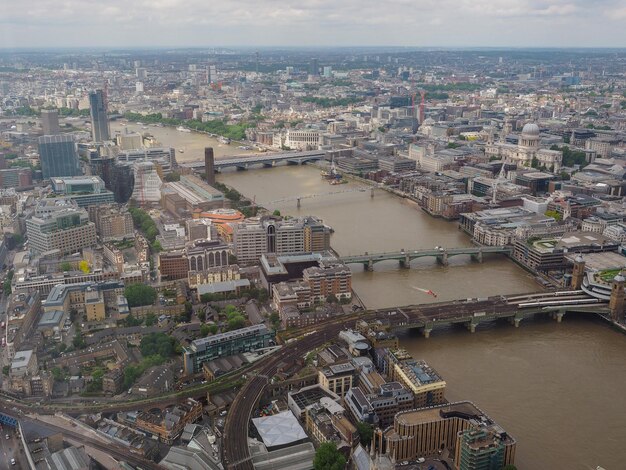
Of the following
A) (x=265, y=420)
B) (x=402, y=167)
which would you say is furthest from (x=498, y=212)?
(x=265, y=420)

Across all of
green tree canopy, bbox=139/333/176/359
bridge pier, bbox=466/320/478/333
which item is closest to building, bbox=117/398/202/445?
green tree canopy, bbox=139/333/176/359

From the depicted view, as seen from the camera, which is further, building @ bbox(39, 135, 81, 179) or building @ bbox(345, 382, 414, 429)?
building @ bbox(39, 135, 81, 179)

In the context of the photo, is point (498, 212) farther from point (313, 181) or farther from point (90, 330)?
point (90, 330)

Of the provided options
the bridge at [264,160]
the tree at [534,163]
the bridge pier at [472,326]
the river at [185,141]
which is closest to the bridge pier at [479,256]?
the bridge pier at [472,326]

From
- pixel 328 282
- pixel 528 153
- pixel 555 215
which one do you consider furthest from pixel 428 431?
pixel 528 153

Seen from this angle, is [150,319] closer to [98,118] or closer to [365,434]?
[365,434]

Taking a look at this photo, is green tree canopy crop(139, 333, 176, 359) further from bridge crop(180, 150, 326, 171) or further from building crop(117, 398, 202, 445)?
bridge crop(180, 150, 326, 171)
